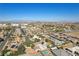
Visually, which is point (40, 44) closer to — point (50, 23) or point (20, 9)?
point (50, 23)

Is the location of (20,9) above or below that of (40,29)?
above

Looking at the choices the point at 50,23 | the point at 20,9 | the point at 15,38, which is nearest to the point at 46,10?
the point at 50,23

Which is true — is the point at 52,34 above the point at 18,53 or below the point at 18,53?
above

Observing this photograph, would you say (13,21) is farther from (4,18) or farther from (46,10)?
(46,10)

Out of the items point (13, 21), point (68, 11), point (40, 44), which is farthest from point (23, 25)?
point (68, 11)

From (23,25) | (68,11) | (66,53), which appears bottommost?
(66,53)

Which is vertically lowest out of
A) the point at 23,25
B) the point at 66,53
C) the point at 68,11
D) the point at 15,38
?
the point at 66,53
